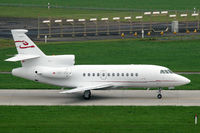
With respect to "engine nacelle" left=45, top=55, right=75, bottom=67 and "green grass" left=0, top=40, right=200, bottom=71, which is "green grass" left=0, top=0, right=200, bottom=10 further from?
"engine nacelle" left=45, top=55, right=75, bottom=67

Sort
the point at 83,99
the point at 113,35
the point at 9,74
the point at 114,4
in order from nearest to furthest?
the point at 83,99 < the point at 9,74 < the point at 113,35 < the point at 114,4

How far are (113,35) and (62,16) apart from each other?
18033 millimetres

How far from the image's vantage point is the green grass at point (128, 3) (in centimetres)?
11447

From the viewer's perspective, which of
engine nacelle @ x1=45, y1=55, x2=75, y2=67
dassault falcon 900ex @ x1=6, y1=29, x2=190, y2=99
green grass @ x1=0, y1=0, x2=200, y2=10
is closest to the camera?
dassault falcon 900ex @ x1=6, y1=29, x2=190, y2=99

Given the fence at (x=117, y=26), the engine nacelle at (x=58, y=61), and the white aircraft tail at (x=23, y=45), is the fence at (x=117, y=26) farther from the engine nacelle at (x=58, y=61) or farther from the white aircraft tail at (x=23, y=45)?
the white aircraft tail at (x=23, y=45)

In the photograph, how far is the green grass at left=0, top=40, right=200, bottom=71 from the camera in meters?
64.9

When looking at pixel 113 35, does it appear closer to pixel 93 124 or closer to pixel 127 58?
pixel 127 58

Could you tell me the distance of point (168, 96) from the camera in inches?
1900

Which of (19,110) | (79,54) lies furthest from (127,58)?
(19,110)

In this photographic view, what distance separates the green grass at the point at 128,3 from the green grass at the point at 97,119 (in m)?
71.8

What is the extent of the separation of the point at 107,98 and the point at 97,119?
8836 millimetres

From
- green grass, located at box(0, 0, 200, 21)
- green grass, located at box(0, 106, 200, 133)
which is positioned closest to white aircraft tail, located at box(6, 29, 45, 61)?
green grass, located at box(0, 106, 200, 133)

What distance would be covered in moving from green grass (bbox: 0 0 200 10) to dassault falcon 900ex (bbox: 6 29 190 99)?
2603 inches

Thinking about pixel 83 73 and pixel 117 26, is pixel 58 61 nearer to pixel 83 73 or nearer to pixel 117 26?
pixel 83 73
